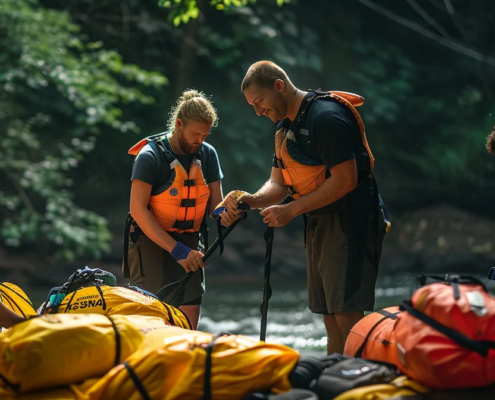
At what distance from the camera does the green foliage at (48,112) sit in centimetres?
1147

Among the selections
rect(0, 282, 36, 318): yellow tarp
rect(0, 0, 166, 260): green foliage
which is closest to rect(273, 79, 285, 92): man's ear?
rect(0, 282, 36, 318): yellow tarp

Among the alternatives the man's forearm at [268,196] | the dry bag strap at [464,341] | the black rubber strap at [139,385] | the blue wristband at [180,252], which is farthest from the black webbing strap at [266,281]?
the dry bag strap at [464,341]

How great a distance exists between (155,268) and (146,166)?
0.60m

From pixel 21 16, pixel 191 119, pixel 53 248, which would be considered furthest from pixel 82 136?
pixel 191 119

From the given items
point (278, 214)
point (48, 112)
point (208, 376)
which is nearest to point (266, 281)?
point (278, 214)

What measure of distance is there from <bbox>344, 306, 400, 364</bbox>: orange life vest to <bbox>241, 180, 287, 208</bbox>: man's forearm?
3.28 ft

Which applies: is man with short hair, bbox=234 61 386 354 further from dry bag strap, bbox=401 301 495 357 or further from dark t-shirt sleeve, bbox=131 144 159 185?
dry bag strap, bbox=401 301 495 357

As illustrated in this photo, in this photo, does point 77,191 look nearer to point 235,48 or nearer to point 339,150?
point 235,48

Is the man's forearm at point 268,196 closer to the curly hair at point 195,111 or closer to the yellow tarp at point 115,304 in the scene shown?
the curly hair at point 195,111

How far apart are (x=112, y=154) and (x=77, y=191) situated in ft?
3.78

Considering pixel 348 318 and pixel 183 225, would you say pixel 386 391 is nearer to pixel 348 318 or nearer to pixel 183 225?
pixel 348 318

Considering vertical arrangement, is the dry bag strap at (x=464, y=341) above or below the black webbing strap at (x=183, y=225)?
below

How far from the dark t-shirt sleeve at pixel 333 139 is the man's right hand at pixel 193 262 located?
3.23 ft

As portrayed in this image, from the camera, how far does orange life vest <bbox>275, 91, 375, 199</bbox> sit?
349 centimetres
